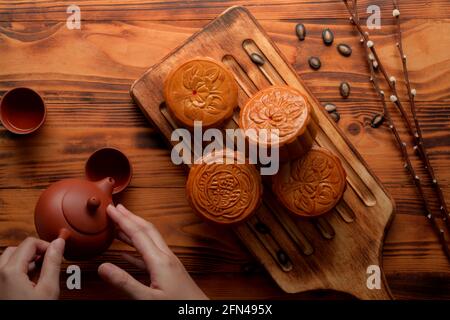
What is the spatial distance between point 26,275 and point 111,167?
524 millimetres

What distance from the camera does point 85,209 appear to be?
4.86 ft

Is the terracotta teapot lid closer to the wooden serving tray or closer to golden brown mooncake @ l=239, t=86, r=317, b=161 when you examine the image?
the wooden serving tray

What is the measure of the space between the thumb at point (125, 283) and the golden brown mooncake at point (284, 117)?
54 cm

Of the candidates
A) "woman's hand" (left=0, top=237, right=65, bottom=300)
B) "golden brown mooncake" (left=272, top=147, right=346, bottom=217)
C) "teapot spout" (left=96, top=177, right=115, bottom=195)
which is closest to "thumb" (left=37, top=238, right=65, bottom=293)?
"woman's hand" (left=0, top=237, right=65, bottom=300)

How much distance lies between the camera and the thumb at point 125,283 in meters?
1.38

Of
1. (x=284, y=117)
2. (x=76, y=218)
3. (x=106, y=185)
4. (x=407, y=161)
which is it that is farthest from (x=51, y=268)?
(x=407, y=161)

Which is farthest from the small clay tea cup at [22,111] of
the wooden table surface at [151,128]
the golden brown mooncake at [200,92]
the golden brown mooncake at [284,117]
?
the golden brown mooncake at [284,117]

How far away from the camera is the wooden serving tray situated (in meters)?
1.75

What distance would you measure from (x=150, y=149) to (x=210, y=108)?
0.28 meters

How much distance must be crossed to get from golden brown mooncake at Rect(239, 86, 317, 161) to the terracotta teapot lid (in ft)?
1.59

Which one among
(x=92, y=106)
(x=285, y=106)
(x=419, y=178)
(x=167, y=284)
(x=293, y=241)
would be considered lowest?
(x=167, y=284)
